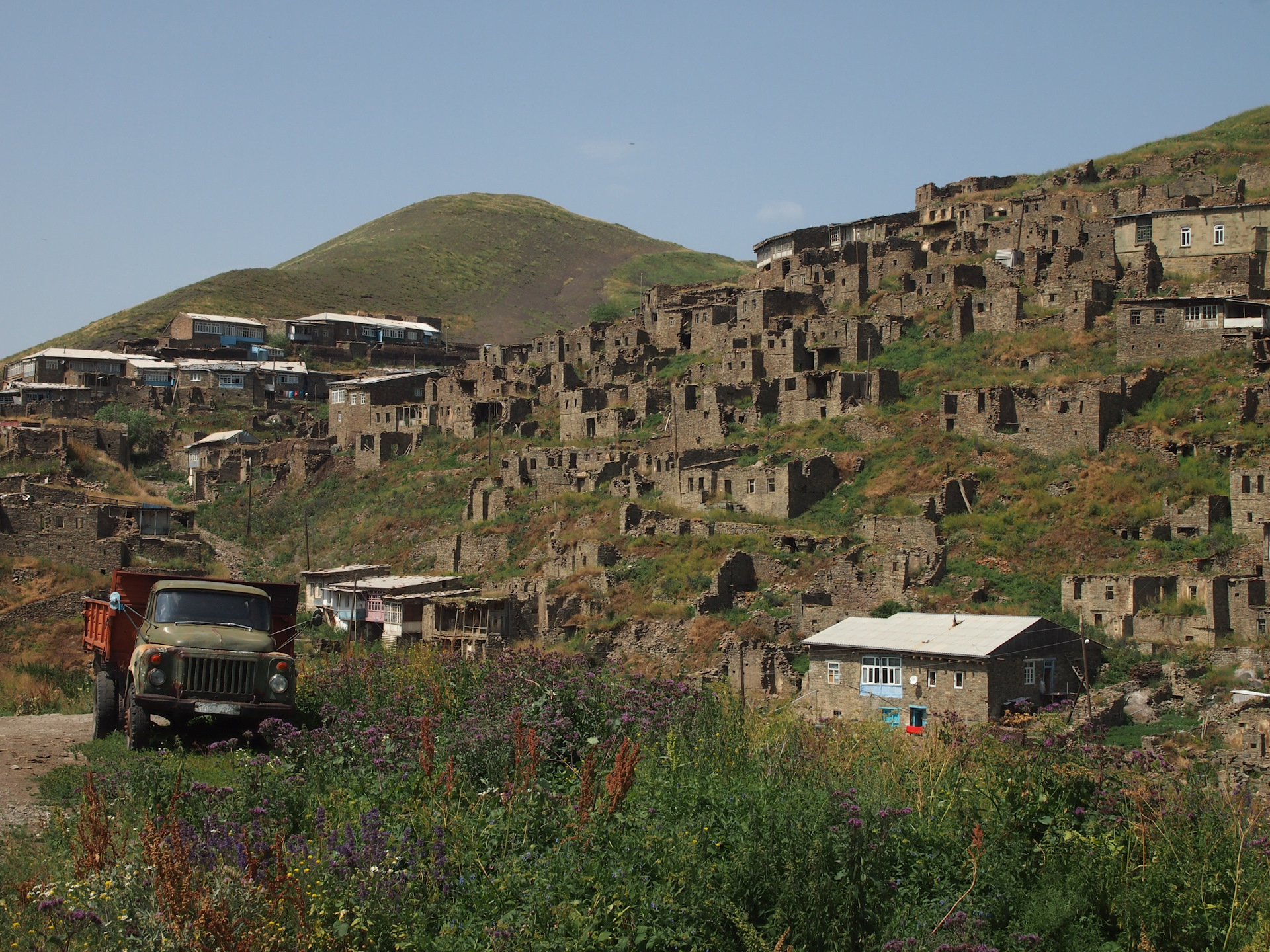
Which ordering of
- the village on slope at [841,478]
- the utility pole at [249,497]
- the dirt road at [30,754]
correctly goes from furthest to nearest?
1. the utility pole at [249,497]
2. the village on slope at [841,478]
3. the dirt road at [30,754]

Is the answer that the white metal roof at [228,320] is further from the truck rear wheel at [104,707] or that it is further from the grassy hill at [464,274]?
the truck rear wheel at [104,707]

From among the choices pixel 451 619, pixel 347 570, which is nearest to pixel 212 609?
pixel 451 619

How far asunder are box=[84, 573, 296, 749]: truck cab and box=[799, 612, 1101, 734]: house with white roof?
40.4 feet

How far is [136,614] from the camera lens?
1819 centimetres

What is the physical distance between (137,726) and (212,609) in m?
1.94

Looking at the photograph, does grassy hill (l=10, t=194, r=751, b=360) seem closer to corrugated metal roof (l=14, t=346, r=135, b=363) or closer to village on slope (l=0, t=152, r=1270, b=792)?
corrugated metal roof (l=14, t=346, r=135, b=363)

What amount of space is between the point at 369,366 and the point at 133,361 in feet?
46.6

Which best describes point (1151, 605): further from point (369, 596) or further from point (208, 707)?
point (369, 596)

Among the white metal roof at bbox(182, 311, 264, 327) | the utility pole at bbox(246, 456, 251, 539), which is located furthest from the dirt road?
the white metal roof at bbox(182, 311, 264, 327)

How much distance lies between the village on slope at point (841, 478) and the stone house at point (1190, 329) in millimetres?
84

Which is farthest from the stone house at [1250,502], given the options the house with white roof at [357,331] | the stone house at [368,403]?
the house with white roof at [357,331]

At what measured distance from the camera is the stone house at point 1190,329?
135 ft

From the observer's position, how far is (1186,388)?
39906mm

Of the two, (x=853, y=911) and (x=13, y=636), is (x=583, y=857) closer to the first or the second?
(x=853, y=911)
